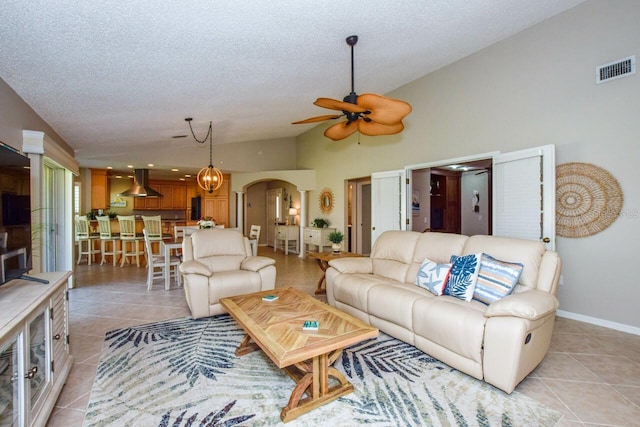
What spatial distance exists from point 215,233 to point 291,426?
9.44ft

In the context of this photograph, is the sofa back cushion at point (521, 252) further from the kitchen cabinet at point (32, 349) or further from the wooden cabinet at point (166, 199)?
the wooden cabinet at point (166, 199)

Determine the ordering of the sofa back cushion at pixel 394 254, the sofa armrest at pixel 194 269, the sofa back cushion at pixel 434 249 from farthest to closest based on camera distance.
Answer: the sofa back cushion at pixel 394 254 → the sofa armrest at pixel 194 269 → the sofa back cushion at pixel 434 249

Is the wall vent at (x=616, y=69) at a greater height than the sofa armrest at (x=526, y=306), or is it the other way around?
the wall vent at (x=616, y=69)

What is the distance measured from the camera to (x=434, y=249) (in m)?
3.21

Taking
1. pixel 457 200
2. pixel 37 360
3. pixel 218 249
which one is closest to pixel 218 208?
pixel 218 249

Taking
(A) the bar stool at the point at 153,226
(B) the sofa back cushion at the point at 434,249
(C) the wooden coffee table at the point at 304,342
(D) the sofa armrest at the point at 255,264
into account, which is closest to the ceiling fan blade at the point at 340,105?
(B) the sofa back cushion at the point at 434,249

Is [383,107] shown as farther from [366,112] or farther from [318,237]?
[318,237]

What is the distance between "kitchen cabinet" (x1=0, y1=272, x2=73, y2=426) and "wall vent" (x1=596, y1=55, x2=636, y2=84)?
5.09 metres

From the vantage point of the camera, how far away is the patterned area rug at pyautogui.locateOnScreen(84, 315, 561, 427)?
176 cm

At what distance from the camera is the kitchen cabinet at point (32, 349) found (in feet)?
4.50

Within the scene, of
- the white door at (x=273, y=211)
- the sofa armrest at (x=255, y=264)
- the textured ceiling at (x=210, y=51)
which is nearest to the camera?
the textured ceiling at (x=210, y=51)

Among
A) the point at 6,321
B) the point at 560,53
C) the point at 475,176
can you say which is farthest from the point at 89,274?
the point at 475,176

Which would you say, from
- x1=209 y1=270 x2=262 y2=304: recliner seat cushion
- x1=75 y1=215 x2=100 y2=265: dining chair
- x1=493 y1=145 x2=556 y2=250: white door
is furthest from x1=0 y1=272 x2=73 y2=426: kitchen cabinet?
x1=75 y1=215 x2=100 y2=265: dining chair

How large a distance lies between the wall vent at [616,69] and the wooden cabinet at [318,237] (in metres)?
5.39
